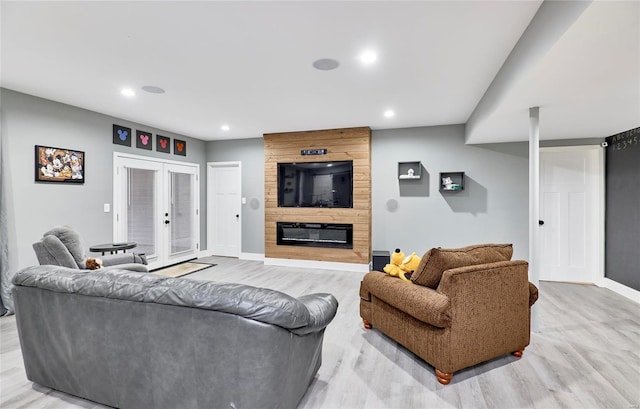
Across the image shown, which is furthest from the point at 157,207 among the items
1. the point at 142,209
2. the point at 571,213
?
the point at 571,213

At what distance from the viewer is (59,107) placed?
4.05m

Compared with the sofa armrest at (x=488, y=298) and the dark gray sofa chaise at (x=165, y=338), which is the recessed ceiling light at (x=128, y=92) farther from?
the sofa armrest at (x=488, y=298)

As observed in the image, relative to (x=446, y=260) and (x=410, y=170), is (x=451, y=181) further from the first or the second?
(x=446, y=260)

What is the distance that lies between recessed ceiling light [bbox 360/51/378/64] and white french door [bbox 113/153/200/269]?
417 centimetres

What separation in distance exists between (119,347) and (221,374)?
0.66m

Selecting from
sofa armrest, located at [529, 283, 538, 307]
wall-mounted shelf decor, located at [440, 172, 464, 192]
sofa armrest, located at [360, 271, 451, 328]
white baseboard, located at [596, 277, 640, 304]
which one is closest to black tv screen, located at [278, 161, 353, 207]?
wall-mounted shelf decor, located at [440, 172, 464, 192]

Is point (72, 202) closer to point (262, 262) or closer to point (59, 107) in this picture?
point (59, 107)

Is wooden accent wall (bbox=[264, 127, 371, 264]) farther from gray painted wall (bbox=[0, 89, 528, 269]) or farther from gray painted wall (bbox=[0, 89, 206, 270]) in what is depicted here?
gray painted wall (bbox=[0, 89, 206, 270])

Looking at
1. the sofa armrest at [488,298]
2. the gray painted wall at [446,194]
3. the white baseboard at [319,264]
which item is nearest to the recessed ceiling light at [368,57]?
the sofa armrest at [488,298]

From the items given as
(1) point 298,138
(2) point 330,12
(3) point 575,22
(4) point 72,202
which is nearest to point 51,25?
(2) point 330,12

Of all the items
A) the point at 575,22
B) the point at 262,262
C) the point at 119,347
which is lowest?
the point at 262,262

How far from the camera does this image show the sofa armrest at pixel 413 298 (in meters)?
2.04

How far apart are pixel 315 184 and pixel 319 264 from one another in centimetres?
148

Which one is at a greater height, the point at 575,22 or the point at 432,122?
the point at 432,122
